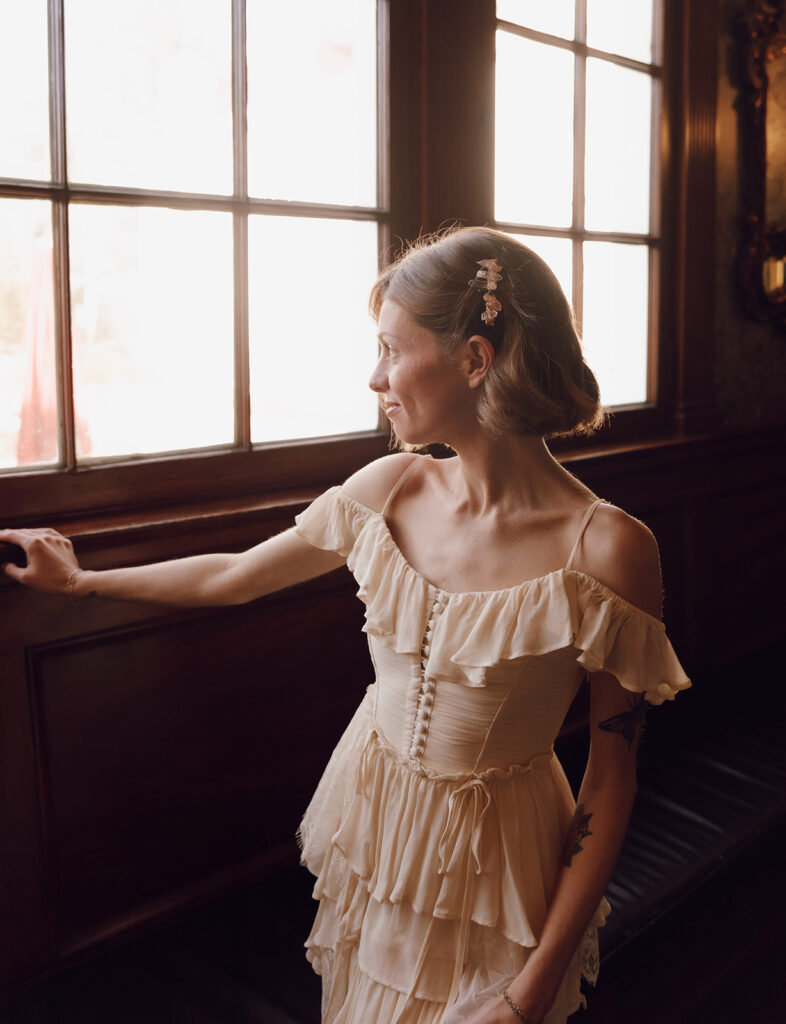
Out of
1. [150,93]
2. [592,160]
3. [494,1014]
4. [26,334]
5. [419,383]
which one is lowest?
[494,1014]

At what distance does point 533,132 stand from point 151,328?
1386 millimetres

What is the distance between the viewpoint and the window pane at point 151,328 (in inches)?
72.2

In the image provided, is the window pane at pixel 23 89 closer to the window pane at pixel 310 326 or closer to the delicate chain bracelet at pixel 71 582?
the window pane at pixel 310 326

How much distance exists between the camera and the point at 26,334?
1.74m

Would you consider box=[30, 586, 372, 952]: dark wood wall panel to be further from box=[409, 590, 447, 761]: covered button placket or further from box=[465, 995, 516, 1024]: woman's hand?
box=[465, 995, 516, 1024]: woman's hand

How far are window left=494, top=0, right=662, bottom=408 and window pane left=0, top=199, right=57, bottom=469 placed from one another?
1.30 m

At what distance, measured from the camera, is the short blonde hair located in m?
1.25

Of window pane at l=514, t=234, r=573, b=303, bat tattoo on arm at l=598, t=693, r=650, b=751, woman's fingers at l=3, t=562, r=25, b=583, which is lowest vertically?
bat tattoo on arm at l=598, t=693, r=650, b=751

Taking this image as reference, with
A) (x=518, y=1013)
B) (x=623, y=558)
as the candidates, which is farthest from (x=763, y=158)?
(x=518, y=1013)

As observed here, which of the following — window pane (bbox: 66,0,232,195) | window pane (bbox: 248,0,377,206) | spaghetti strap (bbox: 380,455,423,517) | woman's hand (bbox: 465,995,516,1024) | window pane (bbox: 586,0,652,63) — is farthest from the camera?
window pane (bbox: 586,0,652,63)

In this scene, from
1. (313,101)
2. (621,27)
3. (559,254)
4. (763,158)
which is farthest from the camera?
(763,158)

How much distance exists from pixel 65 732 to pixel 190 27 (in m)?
1.34

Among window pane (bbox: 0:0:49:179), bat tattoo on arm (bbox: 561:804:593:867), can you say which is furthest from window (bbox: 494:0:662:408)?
bat tattoo on arm (bbox: 561:804:593:867)

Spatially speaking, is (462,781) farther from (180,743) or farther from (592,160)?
(592,160)
